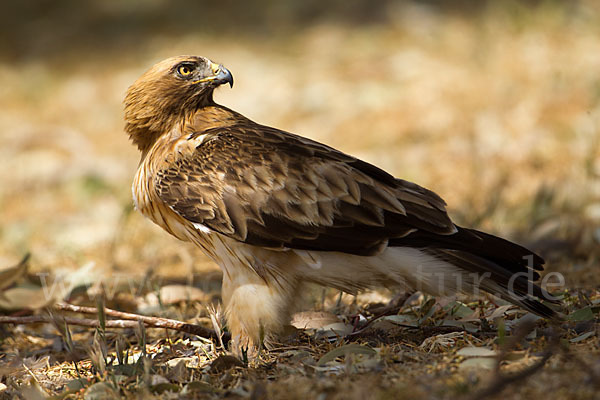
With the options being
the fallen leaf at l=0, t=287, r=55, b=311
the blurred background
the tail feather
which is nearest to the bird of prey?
the tail feather

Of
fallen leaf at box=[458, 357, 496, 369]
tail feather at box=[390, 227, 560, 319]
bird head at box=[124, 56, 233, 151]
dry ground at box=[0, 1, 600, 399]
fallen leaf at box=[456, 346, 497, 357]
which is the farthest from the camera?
bird head at box=[124, 56, 233, 151]

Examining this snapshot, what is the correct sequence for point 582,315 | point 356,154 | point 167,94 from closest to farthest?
1. point 582,315
2. point 167,94
3. point 356,154

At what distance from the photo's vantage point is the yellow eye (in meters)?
4.52

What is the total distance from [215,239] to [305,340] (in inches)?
28.3

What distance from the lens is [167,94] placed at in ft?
14.7

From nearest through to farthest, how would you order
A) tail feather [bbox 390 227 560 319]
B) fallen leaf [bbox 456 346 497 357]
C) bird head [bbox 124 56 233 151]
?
1. fallen leaf [bbox 456 346 497 357]
2. tail feather [bbox 390 227 560 319]
3. bird head [bbox 124 56 233 151]

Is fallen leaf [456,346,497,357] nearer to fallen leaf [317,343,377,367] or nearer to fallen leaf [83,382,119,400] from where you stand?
fallen leaf [317,343,377,367]

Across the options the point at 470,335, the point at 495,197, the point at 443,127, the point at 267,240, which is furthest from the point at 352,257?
the point at 443,127

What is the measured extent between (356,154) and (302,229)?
184 inches

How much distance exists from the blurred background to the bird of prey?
1.37 m

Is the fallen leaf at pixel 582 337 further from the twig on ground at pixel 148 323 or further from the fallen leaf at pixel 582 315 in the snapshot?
the twig on ground at pixel 148 323

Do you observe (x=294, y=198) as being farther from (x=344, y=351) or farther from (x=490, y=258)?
(x=490, y=258)

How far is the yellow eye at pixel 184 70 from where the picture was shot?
4.52 metres

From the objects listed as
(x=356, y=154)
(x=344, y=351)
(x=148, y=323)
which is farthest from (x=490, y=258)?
(x=356, y=154)
